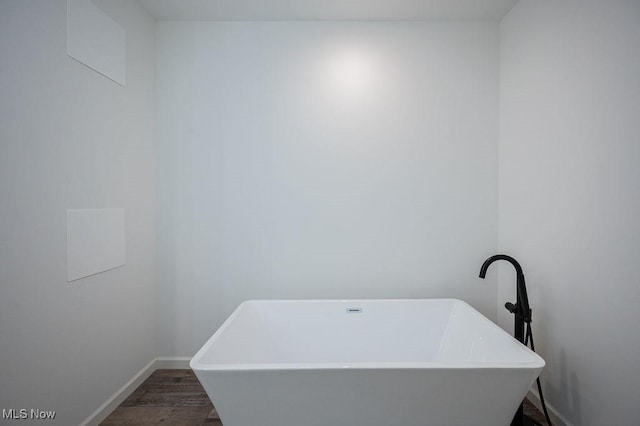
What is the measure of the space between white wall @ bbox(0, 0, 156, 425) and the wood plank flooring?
0.46ft

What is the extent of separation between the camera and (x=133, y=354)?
216cm

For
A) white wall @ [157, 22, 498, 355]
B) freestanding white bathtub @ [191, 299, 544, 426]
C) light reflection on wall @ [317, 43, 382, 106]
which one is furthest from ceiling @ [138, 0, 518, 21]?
freestanding white bathtub @ [191, 299, 544, 426]

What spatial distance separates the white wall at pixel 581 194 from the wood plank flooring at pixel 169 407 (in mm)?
485

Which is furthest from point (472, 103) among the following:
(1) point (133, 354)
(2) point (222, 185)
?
(1) point (133, 354)

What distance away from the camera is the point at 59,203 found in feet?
5.18

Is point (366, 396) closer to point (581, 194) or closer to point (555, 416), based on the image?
point (555, 416)

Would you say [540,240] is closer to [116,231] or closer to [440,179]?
[440,179]

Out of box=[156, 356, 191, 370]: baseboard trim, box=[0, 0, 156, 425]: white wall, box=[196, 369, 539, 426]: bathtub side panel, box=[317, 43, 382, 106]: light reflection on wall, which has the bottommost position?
box=[156, 356, 191, 370]: baseboard trim

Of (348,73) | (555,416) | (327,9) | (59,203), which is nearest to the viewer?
(59,203)

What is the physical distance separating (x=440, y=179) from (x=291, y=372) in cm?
181

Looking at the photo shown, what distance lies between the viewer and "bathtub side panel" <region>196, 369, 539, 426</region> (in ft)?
4.25

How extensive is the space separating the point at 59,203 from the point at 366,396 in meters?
1.76

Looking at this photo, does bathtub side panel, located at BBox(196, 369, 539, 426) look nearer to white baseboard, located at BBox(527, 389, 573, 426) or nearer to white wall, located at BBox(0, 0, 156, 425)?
white baseboard, located at BBox(527, 389, 573, 426)

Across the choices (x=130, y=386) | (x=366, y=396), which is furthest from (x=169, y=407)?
(x=366, y=396)
